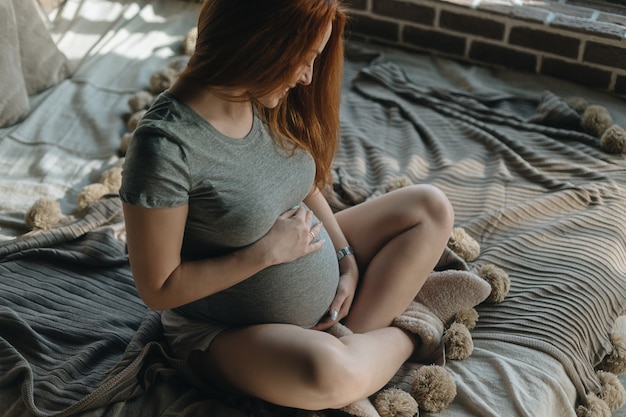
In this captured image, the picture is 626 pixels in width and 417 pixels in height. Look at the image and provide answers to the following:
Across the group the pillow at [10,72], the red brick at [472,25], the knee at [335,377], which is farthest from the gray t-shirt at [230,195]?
the red brick at [472,25]

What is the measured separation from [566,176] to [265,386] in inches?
41.9

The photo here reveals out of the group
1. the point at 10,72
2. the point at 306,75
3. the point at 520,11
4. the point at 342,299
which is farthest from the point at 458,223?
the point at 10,72

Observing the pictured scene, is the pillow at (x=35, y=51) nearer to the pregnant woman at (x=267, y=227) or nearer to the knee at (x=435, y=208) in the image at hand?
the pregnant woman at (x=267, y=227)

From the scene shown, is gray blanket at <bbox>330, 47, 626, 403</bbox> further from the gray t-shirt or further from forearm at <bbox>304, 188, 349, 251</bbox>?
the gray t-shirt

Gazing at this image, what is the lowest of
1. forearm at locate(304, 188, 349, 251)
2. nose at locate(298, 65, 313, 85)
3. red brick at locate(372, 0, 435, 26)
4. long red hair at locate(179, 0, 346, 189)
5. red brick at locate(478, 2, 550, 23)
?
forearm at locate(304, 188, 349, 251)

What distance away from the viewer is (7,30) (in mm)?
1975

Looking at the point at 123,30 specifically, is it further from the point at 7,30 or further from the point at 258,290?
the point at 258,290

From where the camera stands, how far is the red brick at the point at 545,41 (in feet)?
7.43

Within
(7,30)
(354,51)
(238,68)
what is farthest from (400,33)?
(238,68)

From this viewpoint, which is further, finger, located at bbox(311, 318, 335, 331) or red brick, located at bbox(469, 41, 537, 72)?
red brick, located at bbox(469, 41, 537, 72)

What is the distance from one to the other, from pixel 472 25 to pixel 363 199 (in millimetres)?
895

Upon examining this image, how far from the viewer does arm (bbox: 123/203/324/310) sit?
1080 millimetres

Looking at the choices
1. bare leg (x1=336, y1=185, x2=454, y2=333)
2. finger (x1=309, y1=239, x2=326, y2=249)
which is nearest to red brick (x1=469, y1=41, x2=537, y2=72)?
bare leg (x1=336, y1=185, x2=454, y2=333)

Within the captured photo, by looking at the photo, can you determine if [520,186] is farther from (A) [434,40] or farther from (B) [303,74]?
(B) [303,74]
